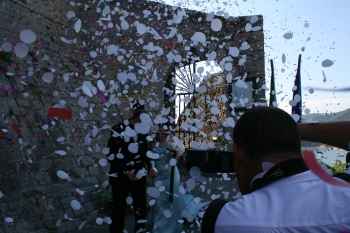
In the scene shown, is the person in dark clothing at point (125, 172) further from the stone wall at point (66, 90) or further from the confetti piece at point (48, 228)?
the confetti piece at point (48, 228)

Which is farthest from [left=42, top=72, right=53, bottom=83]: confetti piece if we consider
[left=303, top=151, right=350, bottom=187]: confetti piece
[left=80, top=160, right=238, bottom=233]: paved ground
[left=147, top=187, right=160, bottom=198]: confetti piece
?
[left=303, top=151, right=350, bottom=187]: confetti piece

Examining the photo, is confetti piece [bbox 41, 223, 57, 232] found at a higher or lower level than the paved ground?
higher

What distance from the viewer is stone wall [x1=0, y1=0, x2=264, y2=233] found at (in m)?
4.18

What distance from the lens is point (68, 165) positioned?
5.33 metres

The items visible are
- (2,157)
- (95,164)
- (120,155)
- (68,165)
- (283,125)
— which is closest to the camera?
(283,125)

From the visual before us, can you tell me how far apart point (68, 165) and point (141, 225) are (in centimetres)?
213

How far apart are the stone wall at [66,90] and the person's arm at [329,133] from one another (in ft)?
6.75

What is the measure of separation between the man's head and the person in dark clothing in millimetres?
2673

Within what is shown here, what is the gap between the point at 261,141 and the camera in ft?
3.34

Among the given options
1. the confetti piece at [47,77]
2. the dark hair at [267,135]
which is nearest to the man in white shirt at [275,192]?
the dark hair at [267,135]

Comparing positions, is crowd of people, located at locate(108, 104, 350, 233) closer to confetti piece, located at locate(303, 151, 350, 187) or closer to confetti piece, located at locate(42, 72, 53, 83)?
confetti piece, located at locate(303, 151, 350, 187)

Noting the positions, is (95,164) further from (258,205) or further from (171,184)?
(258,205)

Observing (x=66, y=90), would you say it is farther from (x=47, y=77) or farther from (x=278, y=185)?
(x=278, y=185)

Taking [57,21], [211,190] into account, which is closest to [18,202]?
[211,190]
